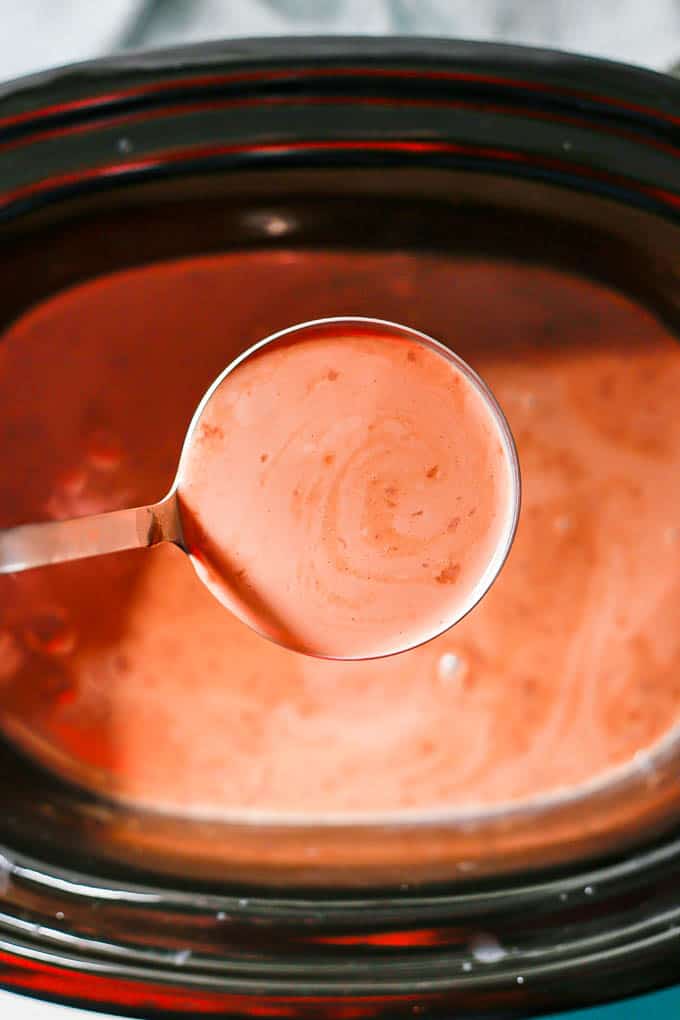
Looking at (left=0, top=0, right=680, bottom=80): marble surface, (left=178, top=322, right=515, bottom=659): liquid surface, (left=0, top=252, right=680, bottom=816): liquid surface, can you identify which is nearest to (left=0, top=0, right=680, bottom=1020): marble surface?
(left=0, top=0, right=680, bottom=80): marble surface

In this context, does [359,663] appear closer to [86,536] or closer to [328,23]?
[86,536]

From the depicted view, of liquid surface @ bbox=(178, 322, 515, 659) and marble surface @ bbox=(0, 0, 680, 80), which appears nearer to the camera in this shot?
liquid surface @ bbox=(178, 322, 515, 659)

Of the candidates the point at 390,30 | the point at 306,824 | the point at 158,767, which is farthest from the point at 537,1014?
the point at 390,30

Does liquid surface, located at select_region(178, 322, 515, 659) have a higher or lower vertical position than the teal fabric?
higher

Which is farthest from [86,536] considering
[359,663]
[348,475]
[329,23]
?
[329,23]

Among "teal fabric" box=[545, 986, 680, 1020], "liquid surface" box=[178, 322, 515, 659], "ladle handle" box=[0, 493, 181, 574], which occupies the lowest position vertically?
"teal fabric" box=[545, 986, 680, 1020]

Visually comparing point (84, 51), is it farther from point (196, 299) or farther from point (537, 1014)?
point (537, 1014)

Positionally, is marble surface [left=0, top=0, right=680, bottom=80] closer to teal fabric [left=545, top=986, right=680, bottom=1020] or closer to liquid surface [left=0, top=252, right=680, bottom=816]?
liquid surface [left=0, top=252, right=680, bottom=816]
